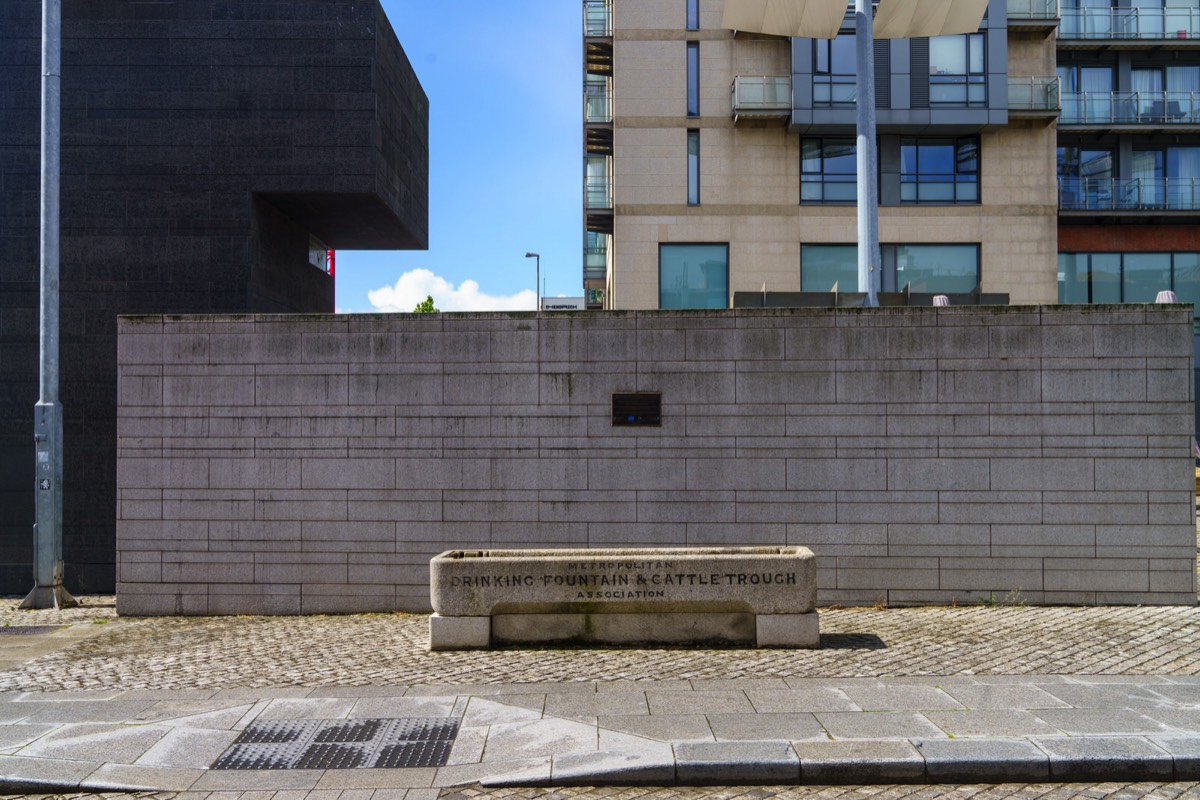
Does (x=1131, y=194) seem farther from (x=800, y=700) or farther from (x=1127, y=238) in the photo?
(x=800, y=700)

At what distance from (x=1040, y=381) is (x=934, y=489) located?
1.78m

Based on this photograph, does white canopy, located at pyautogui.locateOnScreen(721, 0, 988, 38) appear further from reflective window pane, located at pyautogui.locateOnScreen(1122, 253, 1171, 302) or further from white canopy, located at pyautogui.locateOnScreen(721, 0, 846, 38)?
reflective window pane, located at pyautogui.locateOnScreen(1122, 253, 1171, 302)

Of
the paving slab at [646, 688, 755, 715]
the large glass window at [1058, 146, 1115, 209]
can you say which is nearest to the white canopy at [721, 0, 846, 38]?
the paving slab at [646, 688, 755, 715]

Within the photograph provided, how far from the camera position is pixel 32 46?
1605 centimetres

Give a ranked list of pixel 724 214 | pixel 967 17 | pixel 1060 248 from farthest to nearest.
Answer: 1. pixel 1060 248
2. pixel 724 214
3. pixel 967 17

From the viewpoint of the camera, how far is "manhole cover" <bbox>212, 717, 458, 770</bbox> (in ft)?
23.1

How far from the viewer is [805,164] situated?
26.6 metres

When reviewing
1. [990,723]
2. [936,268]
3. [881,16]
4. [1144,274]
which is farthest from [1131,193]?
[990,723]

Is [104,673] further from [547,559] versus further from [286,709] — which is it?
[547,559]

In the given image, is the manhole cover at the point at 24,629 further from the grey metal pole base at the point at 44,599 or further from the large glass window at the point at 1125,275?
the large glass window at the point at 1125,275

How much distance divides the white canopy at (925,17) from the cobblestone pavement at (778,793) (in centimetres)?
1334

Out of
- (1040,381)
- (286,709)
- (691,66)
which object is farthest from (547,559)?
(691,66)

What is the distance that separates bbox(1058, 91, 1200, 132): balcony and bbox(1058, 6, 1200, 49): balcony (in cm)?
155

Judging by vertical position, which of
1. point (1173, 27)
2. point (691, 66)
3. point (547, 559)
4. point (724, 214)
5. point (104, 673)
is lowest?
point (104, 673)
